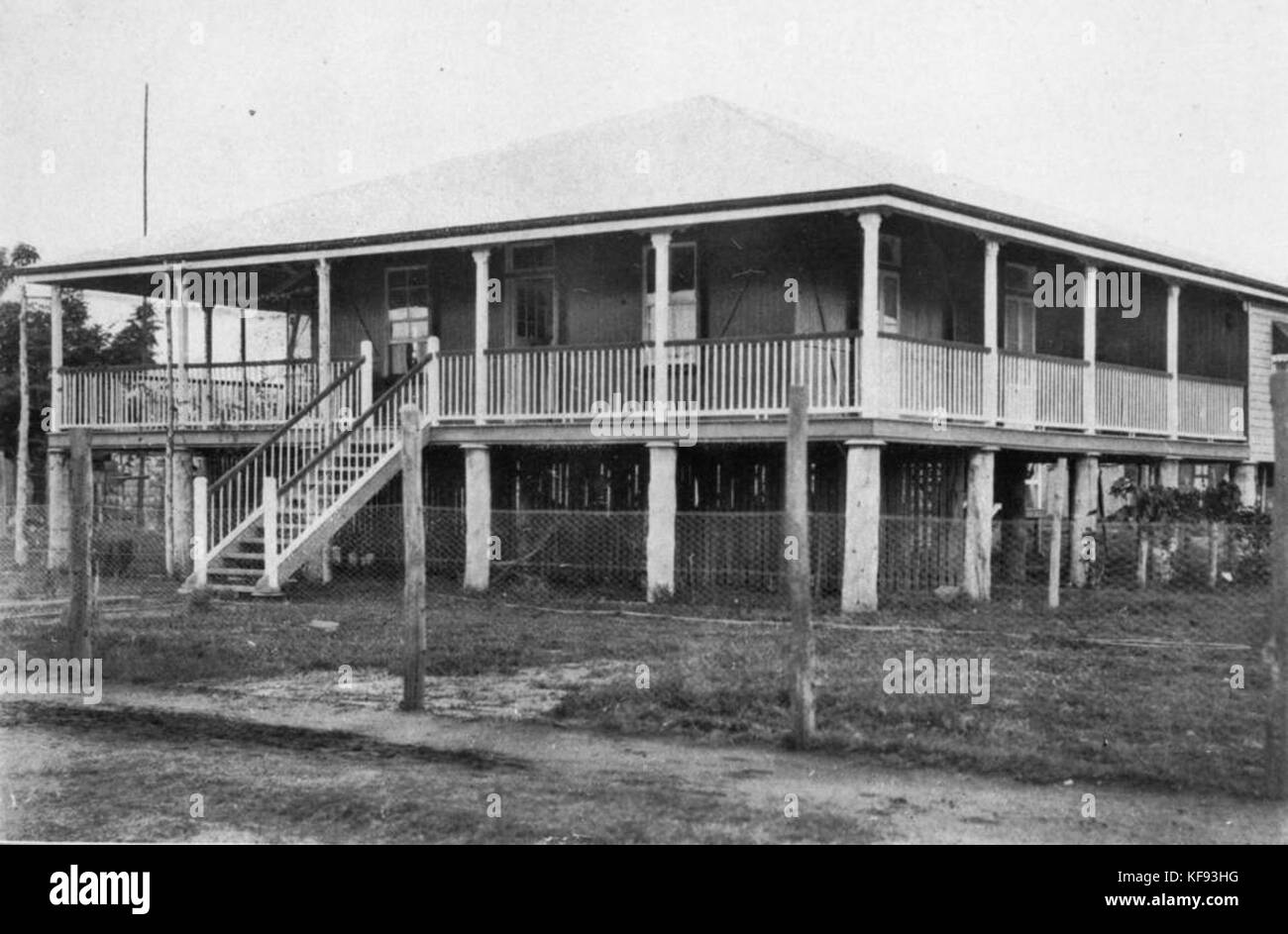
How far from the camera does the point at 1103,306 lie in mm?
25125

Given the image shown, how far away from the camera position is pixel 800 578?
395 inches

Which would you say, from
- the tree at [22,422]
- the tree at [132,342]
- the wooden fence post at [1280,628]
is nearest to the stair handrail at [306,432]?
the tree at [22,422]

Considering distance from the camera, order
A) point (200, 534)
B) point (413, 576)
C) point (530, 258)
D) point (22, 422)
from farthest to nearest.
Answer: point (22, 422), point (530, 258), point (200, 534), point (413, 576)

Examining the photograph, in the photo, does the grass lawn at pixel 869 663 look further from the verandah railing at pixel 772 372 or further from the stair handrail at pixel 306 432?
the verandah railing at pixel 772 372

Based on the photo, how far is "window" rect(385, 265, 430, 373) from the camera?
24766 mm

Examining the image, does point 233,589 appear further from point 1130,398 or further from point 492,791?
point 1130,398

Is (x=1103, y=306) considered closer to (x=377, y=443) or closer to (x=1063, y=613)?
(x=1063, y=613)

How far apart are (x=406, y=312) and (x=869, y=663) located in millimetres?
13750

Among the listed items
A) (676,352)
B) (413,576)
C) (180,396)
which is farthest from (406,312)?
(413,576)

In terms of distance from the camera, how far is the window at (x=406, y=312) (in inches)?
975

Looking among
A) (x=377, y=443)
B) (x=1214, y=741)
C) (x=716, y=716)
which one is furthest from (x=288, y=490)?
(x=1214, y=741)

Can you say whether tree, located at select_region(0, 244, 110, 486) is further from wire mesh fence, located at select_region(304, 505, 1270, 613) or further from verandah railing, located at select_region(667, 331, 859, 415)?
verandah railing, located at select_region(667, 331, 859, 415)

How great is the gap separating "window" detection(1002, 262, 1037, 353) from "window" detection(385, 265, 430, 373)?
31.5 ft

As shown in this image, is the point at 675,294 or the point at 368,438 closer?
the point at 368,438
